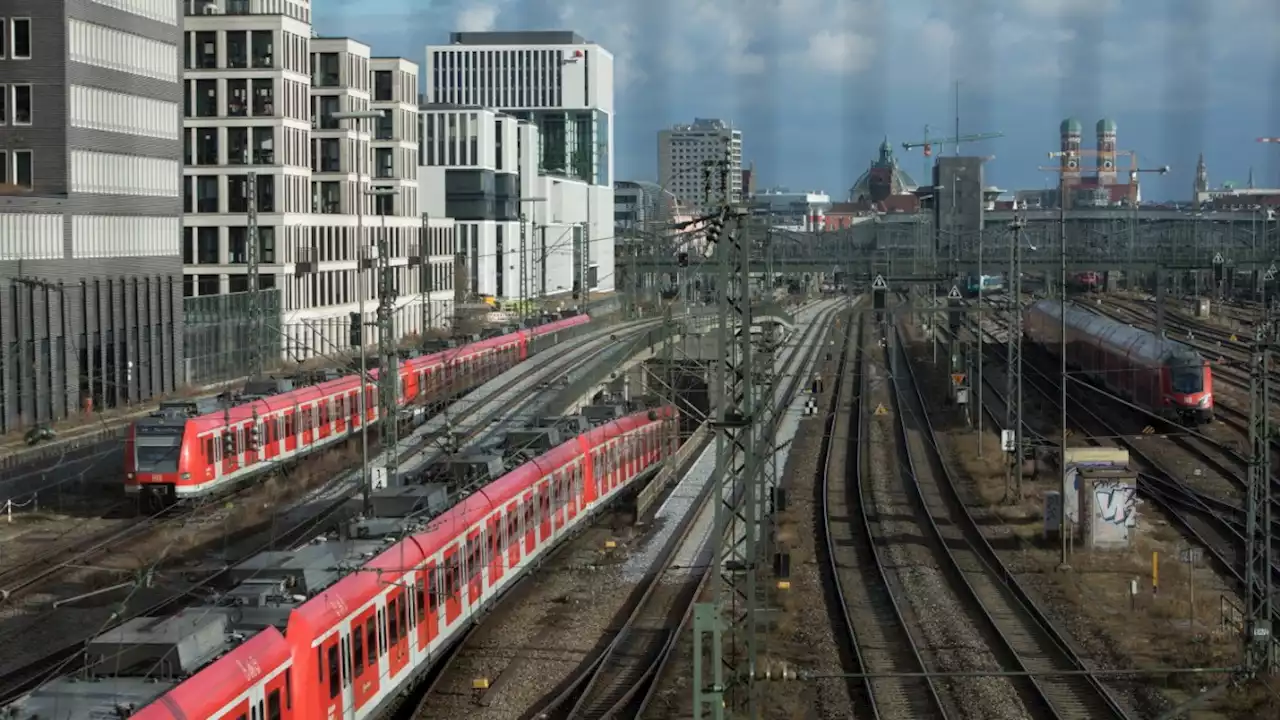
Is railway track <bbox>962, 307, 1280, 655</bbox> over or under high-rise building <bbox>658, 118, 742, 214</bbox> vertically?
under

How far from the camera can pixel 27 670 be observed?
19.1 metres

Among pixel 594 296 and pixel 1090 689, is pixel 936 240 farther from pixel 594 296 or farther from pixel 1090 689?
pixel 1090 689

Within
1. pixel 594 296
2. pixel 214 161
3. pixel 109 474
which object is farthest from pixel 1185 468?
pixel 594 296

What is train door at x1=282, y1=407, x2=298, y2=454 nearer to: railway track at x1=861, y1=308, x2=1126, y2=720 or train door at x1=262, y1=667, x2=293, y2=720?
railway track at x1=861, y1=308, x2=1126, y2=720

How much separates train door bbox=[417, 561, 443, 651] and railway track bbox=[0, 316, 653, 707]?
1.81 meters

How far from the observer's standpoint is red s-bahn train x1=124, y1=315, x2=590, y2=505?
94.3 feet

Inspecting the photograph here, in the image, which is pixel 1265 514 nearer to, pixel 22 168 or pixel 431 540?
pixel 431 540

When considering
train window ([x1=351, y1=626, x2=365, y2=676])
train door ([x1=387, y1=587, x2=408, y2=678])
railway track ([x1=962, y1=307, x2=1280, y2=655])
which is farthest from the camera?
railway track ([x1=962, y1=307, x2=1280, y2=655])

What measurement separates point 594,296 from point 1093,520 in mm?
70778

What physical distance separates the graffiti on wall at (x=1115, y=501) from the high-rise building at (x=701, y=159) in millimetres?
8393

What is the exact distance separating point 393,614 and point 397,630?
230mm

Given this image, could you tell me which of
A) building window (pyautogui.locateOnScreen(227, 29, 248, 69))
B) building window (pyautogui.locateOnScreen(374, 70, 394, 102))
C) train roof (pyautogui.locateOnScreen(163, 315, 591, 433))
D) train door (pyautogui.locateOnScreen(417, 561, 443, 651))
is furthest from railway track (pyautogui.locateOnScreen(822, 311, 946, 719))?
building window (pyautogui.locateOnScreen(374, 70, 394, 102))

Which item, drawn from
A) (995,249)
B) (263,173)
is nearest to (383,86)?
(263,173)

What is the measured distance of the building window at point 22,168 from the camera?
41438 mm
